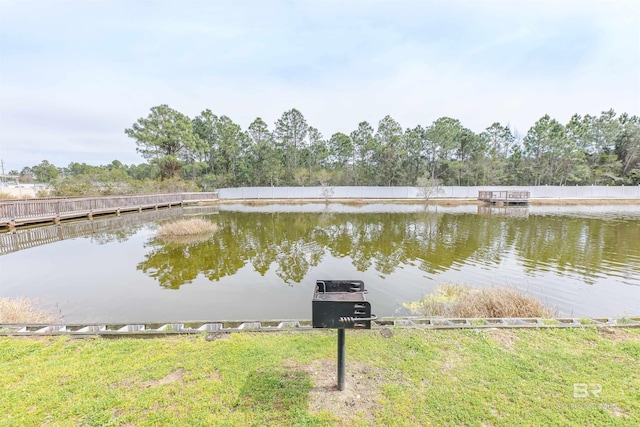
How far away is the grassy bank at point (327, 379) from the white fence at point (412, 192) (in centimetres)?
3212

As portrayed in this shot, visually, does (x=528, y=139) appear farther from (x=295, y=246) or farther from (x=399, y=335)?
(x=399, y=335)

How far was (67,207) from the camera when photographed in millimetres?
16141

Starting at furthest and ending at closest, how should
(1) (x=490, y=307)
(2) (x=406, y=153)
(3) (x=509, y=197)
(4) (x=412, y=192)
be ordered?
(2) (x=406, y=153) → (4) (x=412, y=192) → (3) (x=509, y=197) → (1) (x=490, y=307)

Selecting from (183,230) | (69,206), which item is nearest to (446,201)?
(183,230)

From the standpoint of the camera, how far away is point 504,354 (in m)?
3.21

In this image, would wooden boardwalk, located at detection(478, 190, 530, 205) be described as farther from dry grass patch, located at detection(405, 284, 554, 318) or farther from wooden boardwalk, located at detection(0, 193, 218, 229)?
wooden boardwalk, located at detection(0, 193, 218, 229)

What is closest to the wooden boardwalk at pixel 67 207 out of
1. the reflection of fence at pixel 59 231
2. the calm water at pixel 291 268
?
the reflection of fence at pixel 59 231

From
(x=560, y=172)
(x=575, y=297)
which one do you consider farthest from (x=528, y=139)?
(x=575, y=297)

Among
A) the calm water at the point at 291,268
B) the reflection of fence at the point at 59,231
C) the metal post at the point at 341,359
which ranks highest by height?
the metal post at the point at 341,359

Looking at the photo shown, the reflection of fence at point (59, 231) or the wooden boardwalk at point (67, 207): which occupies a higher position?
the wooden boardwalk at point (67, 207)

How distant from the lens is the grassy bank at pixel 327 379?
2.34m

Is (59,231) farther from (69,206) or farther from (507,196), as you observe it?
(507,196)

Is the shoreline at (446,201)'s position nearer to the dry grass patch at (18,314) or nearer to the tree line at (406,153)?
the tree line at (406,153)

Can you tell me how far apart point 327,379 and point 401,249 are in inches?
339
